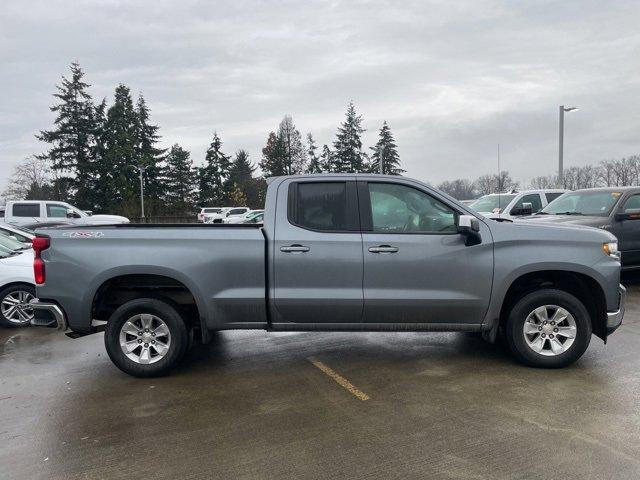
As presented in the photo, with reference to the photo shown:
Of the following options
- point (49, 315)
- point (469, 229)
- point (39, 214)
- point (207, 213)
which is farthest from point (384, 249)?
point (207, 213)

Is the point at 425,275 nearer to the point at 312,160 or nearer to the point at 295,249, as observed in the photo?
the point at 295,249

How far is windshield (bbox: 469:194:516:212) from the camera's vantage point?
563 inches

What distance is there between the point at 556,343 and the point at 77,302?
4.82 metres

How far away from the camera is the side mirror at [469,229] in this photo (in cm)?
460

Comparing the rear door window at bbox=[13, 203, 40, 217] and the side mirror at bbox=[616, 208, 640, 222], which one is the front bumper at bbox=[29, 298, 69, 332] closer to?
the side mirror at bbox=[616, 208, 640, 222]

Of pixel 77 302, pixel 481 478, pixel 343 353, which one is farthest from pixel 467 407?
pixel 77 302

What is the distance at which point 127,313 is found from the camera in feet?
16.1

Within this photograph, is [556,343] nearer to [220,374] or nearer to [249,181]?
[220,374]

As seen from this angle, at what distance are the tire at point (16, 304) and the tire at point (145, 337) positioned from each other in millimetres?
3191

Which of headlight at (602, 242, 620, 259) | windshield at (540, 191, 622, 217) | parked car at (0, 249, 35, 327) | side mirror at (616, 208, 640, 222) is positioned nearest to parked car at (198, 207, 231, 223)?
windshield at (540, 191, 622, 217)

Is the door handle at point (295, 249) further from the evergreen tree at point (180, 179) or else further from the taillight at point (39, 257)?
the evergreen tree at point (180, 179)

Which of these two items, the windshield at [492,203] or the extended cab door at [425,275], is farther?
the windshield at [492,203]

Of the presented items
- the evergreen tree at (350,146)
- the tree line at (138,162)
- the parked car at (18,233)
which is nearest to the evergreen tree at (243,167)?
the tree line at (138,162)

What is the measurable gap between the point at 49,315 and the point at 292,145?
71.8 m
